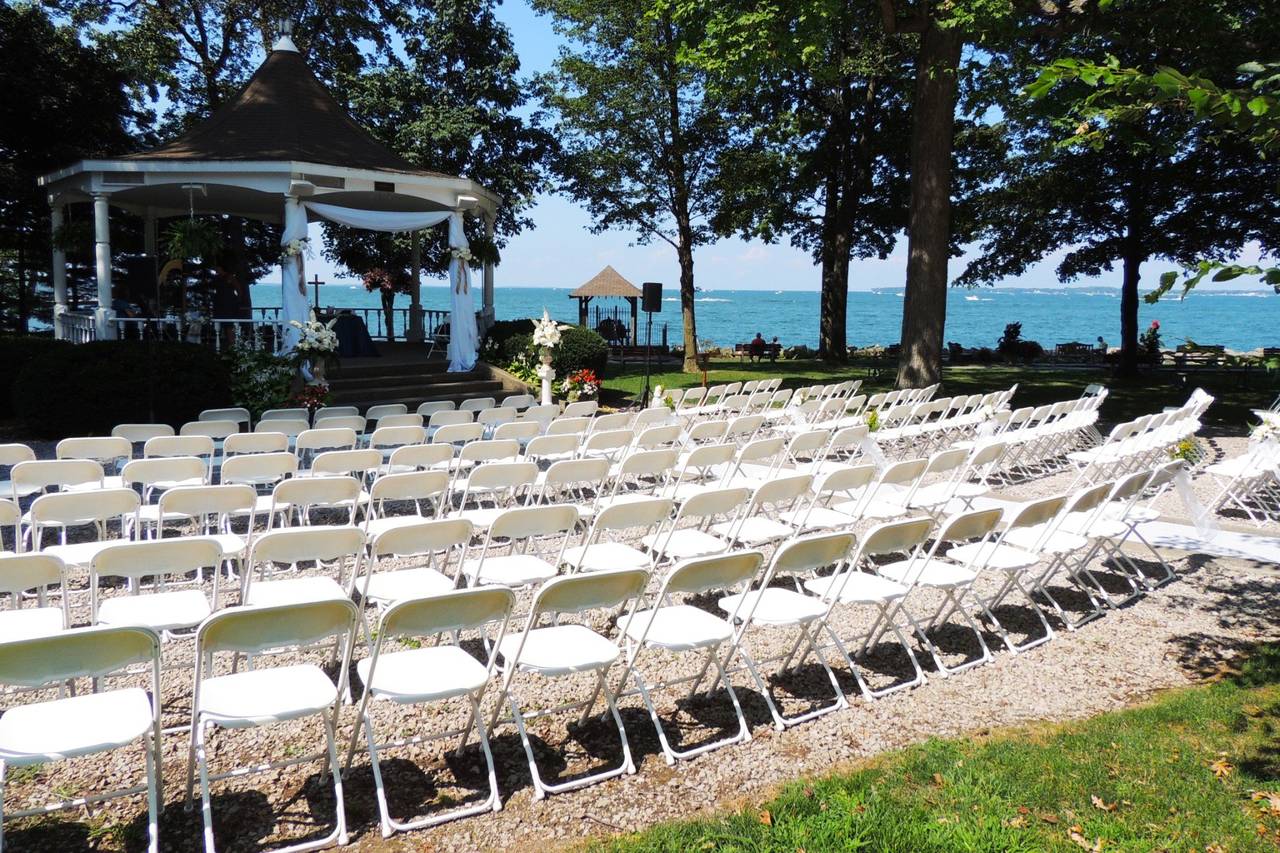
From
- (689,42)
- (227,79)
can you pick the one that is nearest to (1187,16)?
Result: (689,42)

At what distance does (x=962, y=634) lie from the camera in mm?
4758

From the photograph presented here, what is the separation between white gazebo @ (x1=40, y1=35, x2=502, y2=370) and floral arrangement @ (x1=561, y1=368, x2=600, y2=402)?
7.41ft

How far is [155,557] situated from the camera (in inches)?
130

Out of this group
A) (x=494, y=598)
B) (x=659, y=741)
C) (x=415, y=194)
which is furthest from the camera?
(x=415, y=194)

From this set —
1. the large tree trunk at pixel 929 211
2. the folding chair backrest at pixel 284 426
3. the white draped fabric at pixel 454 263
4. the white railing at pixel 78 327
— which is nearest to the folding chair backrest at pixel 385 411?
the folding chair backrest at pixel 284 426

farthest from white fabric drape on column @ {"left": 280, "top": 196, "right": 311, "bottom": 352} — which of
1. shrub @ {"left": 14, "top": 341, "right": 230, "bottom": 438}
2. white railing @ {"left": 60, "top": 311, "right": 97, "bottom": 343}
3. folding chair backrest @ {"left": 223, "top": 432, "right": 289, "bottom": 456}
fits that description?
folding chair backrest @ {"left": 223, "top": 432, "right": 289, "bottom": 456}

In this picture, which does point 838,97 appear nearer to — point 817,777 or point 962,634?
point 962,634

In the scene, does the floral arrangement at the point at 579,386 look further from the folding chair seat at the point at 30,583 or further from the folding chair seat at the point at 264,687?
the folding chair seat at the point at 264,687

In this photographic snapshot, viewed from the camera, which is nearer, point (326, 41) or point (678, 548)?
point (678, 548)

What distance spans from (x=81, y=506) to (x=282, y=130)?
12.0 metres

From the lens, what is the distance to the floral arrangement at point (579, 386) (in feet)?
44.1

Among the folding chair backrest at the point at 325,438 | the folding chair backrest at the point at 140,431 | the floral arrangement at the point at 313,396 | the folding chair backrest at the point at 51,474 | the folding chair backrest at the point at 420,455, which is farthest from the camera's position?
the floral arrangement at the point at 313,396

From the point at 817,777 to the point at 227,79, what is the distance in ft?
82.3

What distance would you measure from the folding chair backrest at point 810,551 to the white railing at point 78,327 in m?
12.7
